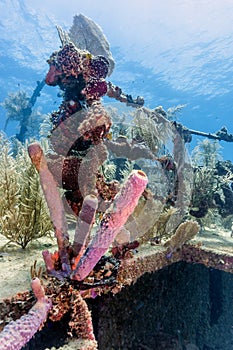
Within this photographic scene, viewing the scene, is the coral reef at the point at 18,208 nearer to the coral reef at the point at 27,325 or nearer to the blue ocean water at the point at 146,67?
the coral reef at the point at 27,325

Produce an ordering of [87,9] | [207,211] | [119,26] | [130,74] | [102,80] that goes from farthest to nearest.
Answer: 1. [130,74]
2. [119,26]
3. [87,9]
4. [207,211]
5. [102,80]

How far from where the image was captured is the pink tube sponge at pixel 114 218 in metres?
2.02

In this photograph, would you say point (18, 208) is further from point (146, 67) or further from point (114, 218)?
point (146, 67)

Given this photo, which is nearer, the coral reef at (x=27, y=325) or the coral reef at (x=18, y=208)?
the coral reef at (x=27, y=325)

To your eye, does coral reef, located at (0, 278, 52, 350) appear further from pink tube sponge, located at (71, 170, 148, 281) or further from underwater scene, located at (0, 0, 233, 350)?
pink tube sponge, located at (71, 170, 148, 281)

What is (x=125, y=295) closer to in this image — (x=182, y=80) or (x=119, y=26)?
(x=119, y=26)

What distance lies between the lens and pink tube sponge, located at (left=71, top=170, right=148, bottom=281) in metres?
2.02

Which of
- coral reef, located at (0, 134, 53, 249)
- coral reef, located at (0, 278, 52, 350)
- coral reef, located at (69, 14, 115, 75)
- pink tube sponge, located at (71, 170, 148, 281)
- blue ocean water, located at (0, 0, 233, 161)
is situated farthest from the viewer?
blue ocean water, located at (0, 0, 233, 161)

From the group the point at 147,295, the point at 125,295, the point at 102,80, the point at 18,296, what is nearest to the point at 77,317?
the point at 18,296

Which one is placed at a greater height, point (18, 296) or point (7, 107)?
point (7, 107)

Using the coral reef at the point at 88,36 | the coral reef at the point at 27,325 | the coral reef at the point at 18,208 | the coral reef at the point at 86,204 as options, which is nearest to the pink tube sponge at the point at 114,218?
the coral reef at the point at 86,204

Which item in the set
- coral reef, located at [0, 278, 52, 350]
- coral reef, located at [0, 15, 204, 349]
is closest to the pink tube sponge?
coral reef, located at [0, 15, 204, 349]

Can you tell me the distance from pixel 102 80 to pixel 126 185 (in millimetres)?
1928

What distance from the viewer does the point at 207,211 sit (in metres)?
6.91
